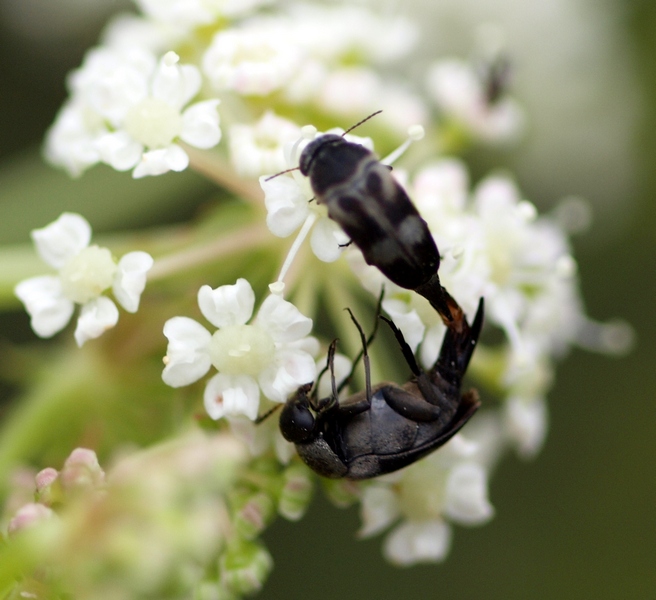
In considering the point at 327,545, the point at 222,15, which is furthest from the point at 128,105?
the point at 327,545

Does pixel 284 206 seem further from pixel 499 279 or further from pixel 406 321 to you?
pixel 499 279

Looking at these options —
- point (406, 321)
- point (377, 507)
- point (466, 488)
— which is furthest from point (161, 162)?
point (466, 488)

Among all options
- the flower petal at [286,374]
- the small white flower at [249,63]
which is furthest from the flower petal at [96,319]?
the small white flower at [249,63]

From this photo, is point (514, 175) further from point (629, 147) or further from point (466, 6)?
point (466, 6)

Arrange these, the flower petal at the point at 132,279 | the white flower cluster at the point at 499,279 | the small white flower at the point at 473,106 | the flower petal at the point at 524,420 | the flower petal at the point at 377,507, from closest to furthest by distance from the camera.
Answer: the flower petal at the point at 132,279 → the white flower cluster at the point at 499,279 → the flower petal at the point at 377,507 → the flower petal at the point at 524,420 → the small white flower at the point at 473,106

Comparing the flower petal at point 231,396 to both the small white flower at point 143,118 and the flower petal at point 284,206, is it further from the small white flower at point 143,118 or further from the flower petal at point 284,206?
the small white flower at point 143,118

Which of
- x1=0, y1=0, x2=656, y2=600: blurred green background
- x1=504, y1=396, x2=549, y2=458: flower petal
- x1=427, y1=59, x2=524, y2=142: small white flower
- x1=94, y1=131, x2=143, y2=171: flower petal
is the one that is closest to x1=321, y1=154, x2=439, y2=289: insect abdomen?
x1=94, y1=131, x2=143, y2=171: flower petal
